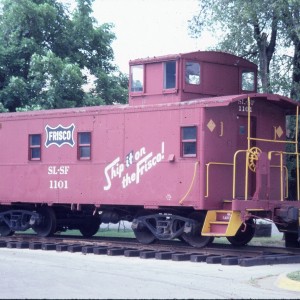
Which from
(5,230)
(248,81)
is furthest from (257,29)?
(5,230)

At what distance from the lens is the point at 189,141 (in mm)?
20234

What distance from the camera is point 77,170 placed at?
2275 cm

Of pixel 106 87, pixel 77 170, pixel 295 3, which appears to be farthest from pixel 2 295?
pixel 106 87

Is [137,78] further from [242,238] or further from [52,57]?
[52,57]

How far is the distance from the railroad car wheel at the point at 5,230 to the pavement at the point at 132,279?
19.4 feet

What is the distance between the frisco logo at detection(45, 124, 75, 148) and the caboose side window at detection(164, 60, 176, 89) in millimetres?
3175

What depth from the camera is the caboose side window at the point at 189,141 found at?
20141 millimetres

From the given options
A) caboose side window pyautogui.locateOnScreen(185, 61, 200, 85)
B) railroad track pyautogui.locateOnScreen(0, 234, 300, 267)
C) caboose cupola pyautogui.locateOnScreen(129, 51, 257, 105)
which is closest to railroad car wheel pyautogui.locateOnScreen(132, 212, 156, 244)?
railroad track pyautogui.locateOnScreen(0, 234, 300, 267)

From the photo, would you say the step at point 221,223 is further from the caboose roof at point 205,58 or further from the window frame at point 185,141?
the caboose roof at point 205,58

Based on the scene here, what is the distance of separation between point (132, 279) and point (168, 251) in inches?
190

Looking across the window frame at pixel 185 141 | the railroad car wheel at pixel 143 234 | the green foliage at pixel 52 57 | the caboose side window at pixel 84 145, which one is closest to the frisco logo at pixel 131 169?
the window frame at pixel 185 141

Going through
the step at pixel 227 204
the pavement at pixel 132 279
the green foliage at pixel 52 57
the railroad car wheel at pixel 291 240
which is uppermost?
the green foliage at pixel 52 57

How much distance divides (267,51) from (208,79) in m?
4.69

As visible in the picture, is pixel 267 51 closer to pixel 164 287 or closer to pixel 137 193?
pixel 137 193
